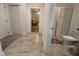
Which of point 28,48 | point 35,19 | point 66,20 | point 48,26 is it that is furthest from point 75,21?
point 28,48

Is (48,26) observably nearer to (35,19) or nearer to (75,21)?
(35,19)

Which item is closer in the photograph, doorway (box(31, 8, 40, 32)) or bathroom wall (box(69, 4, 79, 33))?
bathroom wall (box(69, 4, 79, 33))

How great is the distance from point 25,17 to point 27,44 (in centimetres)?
31

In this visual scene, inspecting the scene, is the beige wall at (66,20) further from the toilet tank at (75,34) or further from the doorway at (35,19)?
the doorway at (35,19)

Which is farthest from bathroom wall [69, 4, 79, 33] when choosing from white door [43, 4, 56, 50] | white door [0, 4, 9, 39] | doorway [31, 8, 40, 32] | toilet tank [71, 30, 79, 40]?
white door [0, 4, 9, 39]

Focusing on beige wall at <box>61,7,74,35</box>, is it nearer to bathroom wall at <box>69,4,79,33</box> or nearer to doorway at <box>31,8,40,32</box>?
bathroom wall at <box>69,4,79,33</box>

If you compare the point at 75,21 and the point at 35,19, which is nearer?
the point at 75,21

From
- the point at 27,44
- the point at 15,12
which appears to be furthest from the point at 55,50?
the point at 15,12

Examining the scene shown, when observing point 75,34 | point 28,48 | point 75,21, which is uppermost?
point 75,21

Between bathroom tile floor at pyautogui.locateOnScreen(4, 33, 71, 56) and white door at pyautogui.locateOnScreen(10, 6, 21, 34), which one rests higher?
white door at pyautogui.locateOnScreen(10, 6, 21, 34)

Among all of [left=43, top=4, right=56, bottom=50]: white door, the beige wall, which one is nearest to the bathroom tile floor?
[left=43, top=4, right=56, bottom=50]: white door

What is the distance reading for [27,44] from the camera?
0.98 meters

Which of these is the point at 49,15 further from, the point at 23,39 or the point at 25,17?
the point at 23,39

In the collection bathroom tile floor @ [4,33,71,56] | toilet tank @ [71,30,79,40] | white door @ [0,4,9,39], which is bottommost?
bathroom tile floor @ [4,33,71,56]
